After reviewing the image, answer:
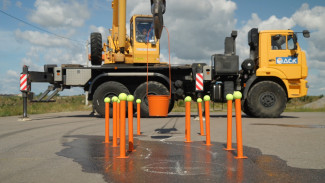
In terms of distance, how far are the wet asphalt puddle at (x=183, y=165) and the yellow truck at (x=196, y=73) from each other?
289 inches

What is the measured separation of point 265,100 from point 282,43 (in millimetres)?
2436

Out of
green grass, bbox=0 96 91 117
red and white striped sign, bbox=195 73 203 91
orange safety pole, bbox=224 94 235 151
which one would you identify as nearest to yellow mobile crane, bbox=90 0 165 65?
red and white striped sign, bbox=195 73 203 91

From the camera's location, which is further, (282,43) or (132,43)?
(132,43)

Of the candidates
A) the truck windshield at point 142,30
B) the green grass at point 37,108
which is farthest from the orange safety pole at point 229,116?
the green grass at point 37,108

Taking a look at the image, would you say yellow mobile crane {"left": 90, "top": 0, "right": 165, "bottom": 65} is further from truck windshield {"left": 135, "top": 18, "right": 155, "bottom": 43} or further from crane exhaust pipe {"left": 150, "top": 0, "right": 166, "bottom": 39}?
crane exhaust pipe {"left": 150, "top": 0, "right": 166, "bottom": 39}

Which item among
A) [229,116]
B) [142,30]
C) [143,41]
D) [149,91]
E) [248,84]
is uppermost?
[142,30]

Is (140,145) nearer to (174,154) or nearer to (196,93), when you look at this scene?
(174,154)

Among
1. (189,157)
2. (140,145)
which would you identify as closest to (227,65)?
(140,145)

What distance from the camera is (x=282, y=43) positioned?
43.7 feet

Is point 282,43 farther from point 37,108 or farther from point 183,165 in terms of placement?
point 37,108

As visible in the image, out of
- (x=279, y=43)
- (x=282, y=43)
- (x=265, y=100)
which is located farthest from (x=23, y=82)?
(x=282, y=43)

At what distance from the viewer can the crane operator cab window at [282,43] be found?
13217 mm

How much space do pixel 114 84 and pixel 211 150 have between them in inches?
333

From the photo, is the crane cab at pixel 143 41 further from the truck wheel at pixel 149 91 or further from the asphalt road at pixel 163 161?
the asphalt road at pixel 163 161
